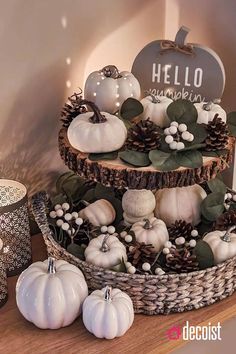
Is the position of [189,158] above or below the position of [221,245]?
above

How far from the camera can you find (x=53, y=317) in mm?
839

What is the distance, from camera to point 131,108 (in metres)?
0.96

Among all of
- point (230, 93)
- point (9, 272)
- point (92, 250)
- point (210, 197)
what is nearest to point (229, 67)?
point (230, 93)

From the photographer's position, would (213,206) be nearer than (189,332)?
No

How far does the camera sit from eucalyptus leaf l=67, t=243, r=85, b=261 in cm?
93

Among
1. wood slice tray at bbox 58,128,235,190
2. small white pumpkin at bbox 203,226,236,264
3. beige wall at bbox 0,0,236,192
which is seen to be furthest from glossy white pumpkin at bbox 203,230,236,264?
beige wall at bbox 0,0,236,192

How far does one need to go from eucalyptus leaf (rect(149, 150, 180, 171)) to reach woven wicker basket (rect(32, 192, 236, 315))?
16cm

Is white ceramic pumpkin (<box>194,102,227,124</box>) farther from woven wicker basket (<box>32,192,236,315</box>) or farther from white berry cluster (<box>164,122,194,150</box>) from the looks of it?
woven wicker basket (<box>32,192,236,315</box>)

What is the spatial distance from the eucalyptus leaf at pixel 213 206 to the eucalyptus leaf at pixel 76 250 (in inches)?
9.2

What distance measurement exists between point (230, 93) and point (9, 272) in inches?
21.6

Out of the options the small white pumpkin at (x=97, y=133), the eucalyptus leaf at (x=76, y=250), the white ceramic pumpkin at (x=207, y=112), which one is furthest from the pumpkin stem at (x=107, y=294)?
the white ceramic pumpkin at (x=207, y=112)

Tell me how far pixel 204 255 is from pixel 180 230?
91mm

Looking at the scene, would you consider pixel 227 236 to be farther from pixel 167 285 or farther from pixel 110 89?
pixel 110 89

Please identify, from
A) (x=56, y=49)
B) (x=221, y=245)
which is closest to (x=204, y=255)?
(x=221, y=245)
